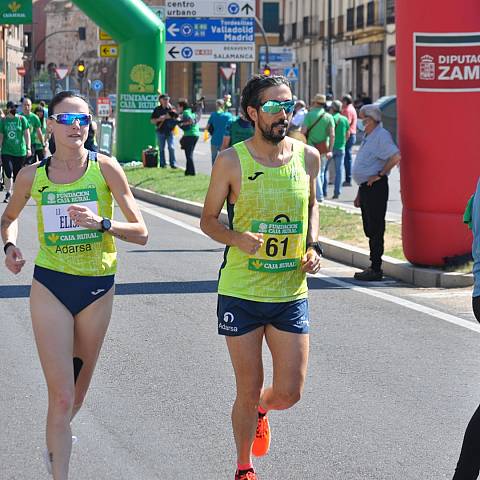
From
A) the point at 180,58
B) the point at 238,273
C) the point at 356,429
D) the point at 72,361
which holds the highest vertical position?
the point at 180,58

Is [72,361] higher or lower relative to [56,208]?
lower

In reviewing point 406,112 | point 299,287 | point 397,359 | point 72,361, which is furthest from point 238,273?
point 406,112

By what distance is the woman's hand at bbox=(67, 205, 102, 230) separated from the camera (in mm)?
5496

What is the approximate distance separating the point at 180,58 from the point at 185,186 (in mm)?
11701

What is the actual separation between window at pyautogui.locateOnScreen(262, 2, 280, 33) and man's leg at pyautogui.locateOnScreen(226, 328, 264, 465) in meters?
91.7

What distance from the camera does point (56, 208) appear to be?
5684 mm

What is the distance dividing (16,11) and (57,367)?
41776 millimetres

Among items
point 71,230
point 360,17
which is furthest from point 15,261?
point 360,17

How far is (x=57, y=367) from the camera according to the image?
5512 mm

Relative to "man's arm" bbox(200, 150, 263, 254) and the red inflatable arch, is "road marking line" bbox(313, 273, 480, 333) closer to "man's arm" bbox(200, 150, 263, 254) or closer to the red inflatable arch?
the red inflatable arch

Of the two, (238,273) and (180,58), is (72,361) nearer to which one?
(238,273)

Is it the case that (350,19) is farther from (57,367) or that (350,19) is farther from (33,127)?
(57,367)

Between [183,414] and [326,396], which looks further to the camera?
[326,396]

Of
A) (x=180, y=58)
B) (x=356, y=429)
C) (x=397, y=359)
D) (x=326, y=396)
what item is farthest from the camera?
(x=180, y=58)
